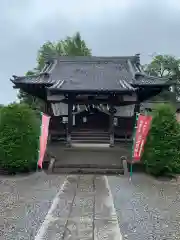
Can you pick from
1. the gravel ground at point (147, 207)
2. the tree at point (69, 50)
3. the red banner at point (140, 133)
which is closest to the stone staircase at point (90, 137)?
the red banner at point (140, 133)

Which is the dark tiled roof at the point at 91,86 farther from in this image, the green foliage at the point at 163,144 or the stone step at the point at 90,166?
the stone step at the point at 90,166

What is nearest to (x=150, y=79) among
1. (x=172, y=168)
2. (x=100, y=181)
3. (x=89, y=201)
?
(x=172, y=168)

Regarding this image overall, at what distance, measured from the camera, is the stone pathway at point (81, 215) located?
5313 millimetres

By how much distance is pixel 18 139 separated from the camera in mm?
11016

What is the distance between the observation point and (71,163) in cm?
1236

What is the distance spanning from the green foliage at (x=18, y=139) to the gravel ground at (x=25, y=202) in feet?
1.60

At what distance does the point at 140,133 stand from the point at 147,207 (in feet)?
13.4

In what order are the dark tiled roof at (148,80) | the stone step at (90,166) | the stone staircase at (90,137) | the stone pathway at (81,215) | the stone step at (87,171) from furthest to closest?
the stone staircase at (90,137), the dark tiled roof at (148,80), the stone step at (90,166), the stone step at (87,171), the stone pathway at (81,215)

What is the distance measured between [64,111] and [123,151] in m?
5.43

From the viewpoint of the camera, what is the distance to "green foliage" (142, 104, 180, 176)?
1074 cm

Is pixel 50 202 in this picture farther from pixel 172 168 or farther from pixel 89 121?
pixel 89 121

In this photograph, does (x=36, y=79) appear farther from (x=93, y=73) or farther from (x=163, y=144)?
(x=163, y=144)

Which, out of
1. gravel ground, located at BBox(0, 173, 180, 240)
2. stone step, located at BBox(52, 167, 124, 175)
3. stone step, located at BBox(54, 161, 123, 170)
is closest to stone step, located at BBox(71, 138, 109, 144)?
stone step, located at BBox(54, 161, 123, 170)

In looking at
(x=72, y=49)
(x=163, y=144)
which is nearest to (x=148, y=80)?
(x=163, y=144)
